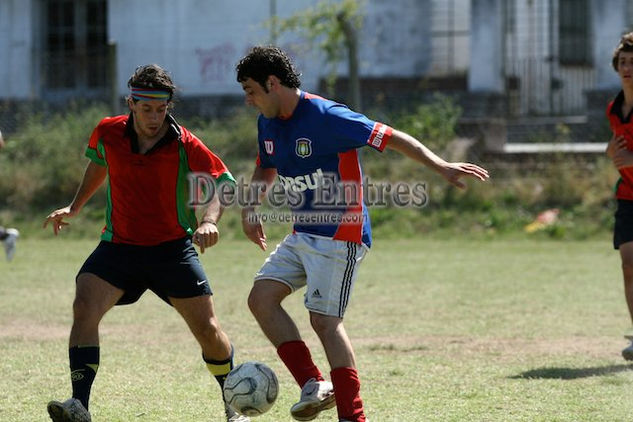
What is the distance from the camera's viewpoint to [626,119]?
747cm

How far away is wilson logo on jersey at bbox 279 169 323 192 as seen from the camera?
5.50 meters

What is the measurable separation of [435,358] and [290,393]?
1.52 meters

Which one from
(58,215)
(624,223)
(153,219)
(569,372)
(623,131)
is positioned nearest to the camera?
(153,219)

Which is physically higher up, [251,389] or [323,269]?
[323,269]

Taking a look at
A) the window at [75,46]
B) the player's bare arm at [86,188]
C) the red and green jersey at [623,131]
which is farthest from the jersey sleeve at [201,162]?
the window at [75,46]

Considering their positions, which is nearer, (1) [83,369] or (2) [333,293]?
(2) [333,293]

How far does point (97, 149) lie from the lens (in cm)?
595

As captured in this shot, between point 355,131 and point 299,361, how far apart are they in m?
1.22

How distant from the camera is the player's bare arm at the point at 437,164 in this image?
5188 millimetres

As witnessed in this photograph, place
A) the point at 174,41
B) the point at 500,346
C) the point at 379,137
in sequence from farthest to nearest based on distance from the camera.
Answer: the point at 174,41, the point at 500,346, the point at 379,137

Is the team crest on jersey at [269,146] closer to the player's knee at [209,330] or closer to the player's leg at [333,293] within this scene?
the player's leg at [333,293]

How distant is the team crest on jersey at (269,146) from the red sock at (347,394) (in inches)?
48.2

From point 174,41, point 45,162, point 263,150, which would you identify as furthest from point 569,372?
point 174,41

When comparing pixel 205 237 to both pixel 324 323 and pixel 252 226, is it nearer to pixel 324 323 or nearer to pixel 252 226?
pixel 252 226
